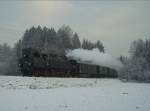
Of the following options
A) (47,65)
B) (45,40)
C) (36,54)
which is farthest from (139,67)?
(45,40)

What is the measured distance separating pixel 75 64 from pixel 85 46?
77.7 meters

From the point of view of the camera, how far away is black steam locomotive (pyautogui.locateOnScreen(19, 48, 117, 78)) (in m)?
32.5

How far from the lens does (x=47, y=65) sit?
1315 inches

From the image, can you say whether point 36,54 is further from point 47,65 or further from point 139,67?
point 139,67

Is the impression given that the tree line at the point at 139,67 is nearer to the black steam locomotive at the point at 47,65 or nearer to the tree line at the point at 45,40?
the black steam locomotive at the point at 47,65

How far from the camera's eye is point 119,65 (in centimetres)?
6625

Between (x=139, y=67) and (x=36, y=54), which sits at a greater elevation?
(x=36, y=54)

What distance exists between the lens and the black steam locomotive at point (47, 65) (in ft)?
107

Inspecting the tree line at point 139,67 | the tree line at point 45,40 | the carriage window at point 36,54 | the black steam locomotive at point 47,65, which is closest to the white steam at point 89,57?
the black steam locomotive at point 47,65

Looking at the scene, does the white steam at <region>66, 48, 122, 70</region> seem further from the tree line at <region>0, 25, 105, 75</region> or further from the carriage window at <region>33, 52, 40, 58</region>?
the tree line at <region>0, 25, 105, 75</region>

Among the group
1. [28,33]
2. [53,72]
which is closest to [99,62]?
[53,72]

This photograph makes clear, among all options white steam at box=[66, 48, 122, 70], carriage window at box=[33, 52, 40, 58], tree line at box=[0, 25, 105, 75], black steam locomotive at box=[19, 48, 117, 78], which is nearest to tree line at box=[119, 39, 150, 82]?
white steam at box=[66, 48, 122, 70]

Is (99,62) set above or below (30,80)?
above

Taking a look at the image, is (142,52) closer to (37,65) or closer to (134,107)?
(37,65)
